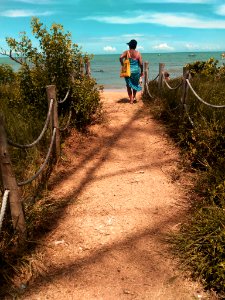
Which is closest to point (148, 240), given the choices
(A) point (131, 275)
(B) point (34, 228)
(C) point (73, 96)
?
(A) point (131, 275)

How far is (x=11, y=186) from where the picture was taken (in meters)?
2.64

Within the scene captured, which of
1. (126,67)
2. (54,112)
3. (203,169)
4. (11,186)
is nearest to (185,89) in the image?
(203,169)

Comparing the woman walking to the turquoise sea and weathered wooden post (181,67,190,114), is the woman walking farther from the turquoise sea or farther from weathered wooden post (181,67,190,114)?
the turquoise sea

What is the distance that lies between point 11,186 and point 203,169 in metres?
2.91

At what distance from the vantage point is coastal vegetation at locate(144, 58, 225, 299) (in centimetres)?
265

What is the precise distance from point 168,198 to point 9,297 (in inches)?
89.5

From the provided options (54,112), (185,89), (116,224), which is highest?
(185,89)

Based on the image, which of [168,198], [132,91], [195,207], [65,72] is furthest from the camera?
[132,91]

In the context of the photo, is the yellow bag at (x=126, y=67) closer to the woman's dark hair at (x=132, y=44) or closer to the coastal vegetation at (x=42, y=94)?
the woman's dark hair at (x=132, y=44)

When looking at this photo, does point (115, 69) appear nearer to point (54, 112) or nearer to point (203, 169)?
point (54, 112)

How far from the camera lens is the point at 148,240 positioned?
3.18m

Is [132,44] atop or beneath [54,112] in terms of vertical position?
atop

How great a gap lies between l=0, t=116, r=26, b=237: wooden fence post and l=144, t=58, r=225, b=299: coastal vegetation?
1.54 metres

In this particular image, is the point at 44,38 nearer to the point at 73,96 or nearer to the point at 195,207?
the point at 73,96
